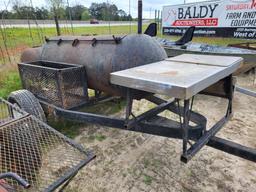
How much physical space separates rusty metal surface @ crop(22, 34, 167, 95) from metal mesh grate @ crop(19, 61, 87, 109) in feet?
0.42

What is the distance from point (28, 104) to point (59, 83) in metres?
0.53

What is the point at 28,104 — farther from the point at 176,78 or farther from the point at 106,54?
the point at 176,78

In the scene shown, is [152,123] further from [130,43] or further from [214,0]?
[214,0]

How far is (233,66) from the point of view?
1900 millimetres

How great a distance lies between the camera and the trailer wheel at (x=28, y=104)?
2.58 m

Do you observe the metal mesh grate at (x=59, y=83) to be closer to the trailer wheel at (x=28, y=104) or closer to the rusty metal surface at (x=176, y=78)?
the trailer wheel at (x=28, y=104)

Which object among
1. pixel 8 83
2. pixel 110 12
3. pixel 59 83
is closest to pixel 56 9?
pixel 110 12

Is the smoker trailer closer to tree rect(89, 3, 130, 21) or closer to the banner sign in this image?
tree rect(89, 3, 130, 21)

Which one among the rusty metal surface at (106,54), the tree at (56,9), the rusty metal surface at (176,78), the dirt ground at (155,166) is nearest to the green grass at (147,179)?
the dirt ground at (155,166)

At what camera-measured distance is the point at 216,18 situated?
8.59 meters

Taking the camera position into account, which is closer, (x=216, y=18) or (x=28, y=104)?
(x=28, y=104)

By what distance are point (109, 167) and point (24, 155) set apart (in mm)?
1083

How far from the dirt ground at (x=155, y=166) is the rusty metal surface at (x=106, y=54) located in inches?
31.8

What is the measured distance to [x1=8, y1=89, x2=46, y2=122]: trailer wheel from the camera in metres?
2.58
